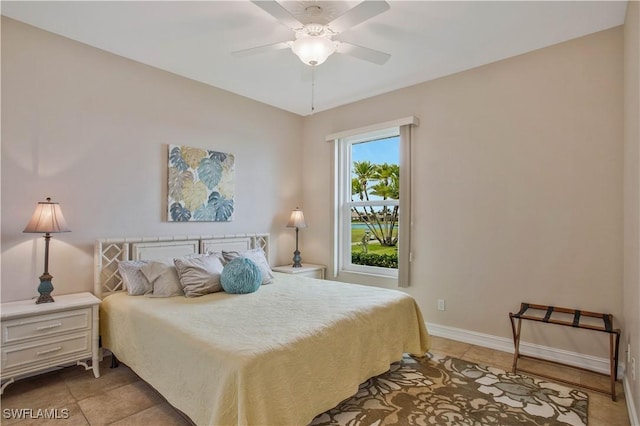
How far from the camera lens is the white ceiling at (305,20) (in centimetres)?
244

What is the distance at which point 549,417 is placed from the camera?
2123 millimetres

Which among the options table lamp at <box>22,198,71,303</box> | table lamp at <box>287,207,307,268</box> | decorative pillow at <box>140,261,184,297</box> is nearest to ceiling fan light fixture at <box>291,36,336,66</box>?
decorative pillow at <box>140,261,184,297</box>

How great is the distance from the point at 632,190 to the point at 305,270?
3187 mm

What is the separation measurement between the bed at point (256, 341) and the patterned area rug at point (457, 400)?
0.15 m

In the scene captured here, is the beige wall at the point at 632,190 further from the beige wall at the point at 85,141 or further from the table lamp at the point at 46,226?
the table lamp at the point at 46,226

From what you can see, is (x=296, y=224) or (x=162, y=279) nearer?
(x=162, y=279)

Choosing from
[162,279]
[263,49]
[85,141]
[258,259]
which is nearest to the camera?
[263,49]

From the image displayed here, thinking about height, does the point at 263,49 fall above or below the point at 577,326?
above

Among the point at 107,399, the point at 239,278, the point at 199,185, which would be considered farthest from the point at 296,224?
the point at 107,399

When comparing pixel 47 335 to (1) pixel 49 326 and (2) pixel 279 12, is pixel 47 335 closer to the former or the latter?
(1) pixel 49 326

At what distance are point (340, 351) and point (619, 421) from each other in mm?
1759

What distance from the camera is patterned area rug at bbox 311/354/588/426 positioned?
6.89ft

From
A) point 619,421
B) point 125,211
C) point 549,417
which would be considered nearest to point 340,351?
point 549,417

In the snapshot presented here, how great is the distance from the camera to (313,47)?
92.4 inches
